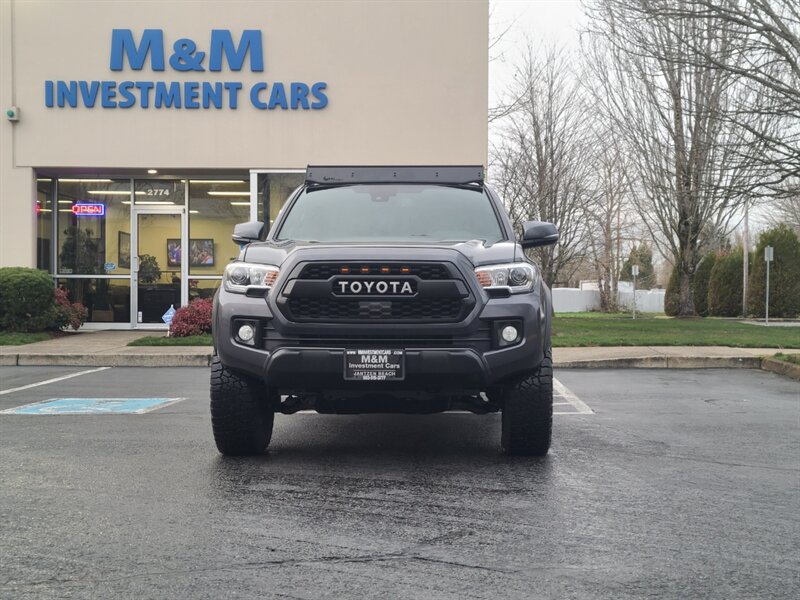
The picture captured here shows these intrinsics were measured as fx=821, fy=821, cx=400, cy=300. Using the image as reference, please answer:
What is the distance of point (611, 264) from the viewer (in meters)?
50.5

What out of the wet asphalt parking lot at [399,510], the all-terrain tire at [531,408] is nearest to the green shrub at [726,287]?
the wet asphalt parking lot at [399,510]

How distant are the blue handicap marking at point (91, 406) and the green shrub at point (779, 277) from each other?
2867 centimetres

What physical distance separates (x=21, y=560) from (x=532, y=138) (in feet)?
71.8

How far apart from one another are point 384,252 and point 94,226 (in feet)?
45.4

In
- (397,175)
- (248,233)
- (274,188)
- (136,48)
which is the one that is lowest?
(248,233)

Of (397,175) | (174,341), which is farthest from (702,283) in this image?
(397,175)

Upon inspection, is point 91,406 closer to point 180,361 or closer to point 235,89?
point 180,361

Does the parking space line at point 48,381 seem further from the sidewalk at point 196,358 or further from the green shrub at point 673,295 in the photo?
the green shrub at point 673,295

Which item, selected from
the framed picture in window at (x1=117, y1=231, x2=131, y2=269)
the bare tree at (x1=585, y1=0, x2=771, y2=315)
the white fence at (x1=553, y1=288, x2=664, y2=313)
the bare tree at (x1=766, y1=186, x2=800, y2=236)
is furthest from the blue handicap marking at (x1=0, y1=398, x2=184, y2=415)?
the white fence at (x1=553, y1=288, x2=664, y2=313)

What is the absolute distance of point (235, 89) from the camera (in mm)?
16469

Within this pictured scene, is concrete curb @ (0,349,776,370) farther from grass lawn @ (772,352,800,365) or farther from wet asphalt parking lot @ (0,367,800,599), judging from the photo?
wet asphalt parking lot @ (0,367,800,599)

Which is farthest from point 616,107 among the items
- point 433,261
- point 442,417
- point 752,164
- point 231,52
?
point 433,261

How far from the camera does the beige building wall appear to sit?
16.4m

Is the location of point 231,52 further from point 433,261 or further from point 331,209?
point 433,261
